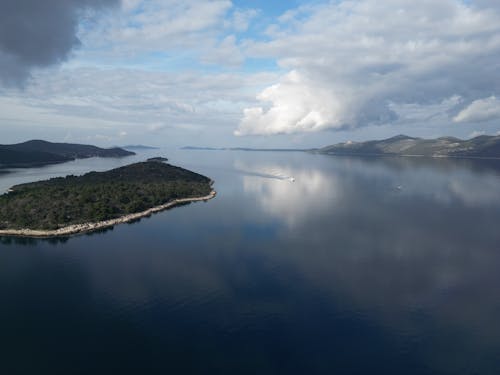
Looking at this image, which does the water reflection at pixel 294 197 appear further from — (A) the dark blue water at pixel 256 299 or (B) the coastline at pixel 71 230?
(B) the coastline at pixel 71 230

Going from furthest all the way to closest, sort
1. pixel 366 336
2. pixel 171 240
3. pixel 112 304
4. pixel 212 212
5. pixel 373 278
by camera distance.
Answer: pixel 212 212 → pixel 171 240 → pixel 373 278 → pixel 112 304 → pixel 366 336

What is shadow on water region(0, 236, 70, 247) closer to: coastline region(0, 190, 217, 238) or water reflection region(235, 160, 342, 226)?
coastline region(0, 190, 217, 238)

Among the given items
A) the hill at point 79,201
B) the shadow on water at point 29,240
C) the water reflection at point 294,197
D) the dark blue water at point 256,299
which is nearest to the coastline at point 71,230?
the hill at point 79,201

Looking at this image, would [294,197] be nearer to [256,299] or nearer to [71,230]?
[71,230]

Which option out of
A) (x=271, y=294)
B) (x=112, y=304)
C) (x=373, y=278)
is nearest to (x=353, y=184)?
(x=373, y=278)

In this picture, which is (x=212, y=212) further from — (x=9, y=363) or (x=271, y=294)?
(x=9, y=363)

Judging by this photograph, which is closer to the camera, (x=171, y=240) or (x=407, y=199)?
(x=171, y=240)
